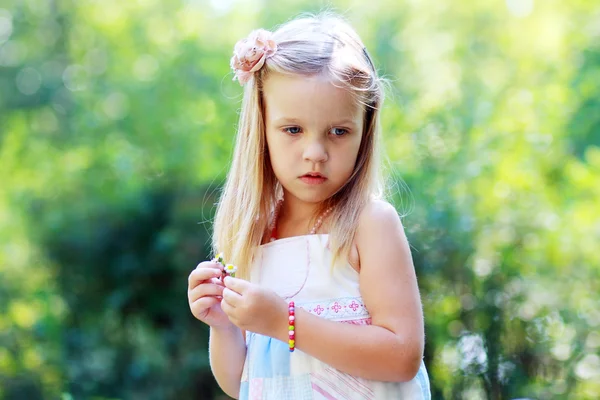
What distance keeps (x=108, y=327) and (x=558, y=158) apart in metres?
3.19

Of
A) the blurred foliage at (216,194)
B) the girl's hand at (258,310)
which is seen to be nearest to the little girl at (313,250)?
the girl's hand at (258,310)

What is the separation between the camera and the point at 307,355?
194 centimetres

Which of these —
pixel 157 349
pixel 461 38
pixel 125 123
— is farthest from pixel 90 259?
pixel 461 38

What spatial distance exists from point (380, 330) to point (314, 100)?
0.56 metres

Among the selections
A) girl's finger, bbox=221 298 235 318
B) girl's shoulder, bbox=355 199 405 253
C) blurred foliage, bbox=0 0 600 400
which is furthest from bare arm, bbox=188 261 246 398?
blurred foliage, bbox=0 0 600 400

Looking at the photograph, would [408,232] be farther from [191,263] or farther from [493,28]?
[493,28]

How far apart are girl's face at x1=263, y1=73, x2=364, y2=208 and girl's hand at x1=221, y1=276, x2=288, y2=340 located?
0.30 m

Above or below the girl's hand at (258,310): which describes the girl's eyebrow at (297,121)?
above

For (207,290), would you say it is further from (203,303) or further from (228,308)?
(228,308)

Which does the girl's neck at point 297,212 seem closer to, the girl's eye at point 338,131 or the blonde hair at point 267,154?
the blonde hair at point 267,154

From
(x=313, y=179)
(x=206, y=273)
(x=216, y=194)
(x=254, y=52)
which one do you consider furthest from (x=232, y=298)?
(x=216, y=194)

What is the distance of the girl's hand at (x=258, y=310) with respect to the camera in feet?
5.97

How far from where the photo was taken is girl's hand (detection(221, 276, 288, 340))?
1.82 meters

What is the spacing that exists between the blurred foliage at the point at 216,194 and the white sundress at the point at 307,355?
0.87 meters
